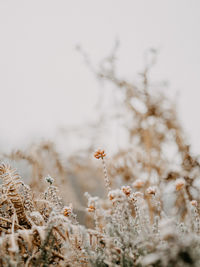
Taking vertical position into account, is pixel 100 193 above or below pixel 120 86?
below

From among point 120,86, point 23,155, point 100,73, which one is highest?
point 100,73

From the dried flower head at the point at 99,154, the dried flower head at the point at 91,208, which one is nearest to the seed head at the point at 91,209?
the dried flower head at the point at 91,208

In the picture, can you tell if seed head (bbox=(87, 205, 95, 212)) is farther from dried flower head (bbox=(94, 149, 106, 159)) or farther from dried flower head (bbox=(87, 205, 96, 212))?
dried flower head (bbox=(94, 149, 106, 159))

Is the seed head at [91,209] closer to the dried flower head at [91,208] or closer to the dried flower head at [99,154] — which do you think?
the dried flower head at [91,208]

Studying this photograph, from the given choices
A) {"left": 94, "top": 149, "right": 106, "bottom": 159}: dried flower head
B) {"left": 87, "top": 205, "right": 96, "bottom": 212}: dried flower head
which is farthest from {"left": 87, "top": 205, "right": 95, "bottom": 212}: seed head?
{"left": 94, "top": 149, "right": 106, "bottom": 159}: dried flower head

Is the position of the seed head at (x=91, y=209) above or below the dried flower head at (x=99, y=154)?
below

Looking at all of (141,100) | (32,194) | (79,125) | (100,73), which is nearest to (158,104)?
(141,100)

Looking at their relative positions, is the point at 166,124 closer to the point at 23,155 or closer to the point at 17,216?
the point at 23,155

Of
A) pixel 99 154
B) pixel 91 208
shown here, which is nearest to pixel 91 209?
pixel 91 208

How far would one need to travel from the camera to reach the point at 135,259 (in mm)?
512

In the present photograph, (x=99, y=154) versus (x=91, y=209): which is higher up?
(x=99, y=154)

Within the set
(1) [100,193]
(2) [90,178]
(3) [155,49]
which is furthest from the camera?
(1) [100,193]

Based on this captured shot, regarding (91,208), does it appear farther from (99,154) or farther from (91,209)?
(99,154)

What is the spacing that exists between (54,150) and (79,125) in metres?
0.60
